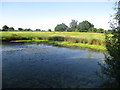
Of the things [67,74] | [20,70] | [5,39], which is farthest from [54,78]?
[5,39]

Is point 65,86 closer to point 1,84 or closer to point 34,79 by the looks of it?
point 34,79

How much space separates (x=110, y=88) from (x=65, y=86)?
3250mm

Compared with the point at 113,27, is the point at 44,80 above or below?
below

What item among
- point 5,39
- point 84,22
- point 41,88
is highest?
point 84,22

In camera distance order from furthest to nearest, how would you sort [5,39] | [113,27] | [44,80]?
[5,39] → [44,80] → [113,27]

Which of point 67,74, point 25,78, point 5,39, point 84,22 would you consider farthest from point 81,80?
point 84,22

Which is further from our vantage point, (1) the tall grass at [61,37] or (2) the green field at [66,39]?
(1) the tall grass at [61,37]

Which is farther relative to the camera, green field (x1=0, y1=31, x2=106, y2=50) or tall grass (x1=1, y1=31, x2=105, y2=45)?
tall grass (x1=1, y1=31, x2=105, y2=45)

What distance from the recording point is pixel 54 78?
976cm

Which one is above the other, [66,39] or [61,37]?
[61,37]

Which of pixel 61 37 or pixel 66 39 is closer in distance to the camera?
pixel 66 39

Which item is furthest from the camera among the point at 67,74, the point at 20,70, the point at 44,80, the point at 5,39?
the point at 5,39

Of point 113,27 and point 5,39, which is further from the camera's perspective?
point 5,39

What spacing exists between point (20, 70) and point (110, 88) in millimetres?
8563
